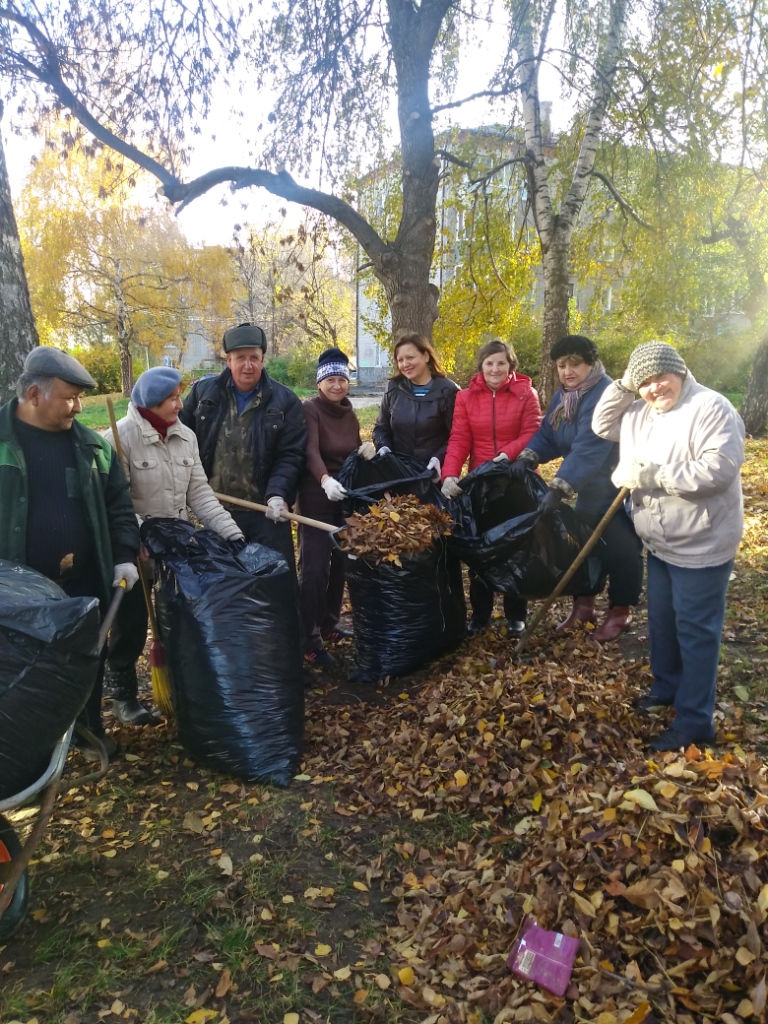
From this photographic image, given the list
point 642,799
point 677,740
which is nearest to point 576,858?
point 642,799

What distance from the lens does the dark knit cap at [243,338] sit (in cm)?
338

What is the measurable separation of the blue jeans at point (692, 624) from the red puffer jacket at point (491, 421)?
1.17m

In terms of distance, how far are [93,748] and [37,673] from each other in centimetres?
139

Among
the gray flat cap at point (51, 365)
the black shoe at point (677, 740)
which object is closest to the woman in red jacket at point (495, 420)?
the black shoe at point (677, 740)

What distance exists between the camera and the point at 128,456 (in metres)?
3.08

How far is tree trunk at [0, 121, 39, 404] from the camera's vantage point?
366cm

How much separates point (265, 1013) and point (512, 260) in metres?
8.34

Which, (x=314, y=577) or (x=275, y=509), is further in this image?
(x=314, y=577)

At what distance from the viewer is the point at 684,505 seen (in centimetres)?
254

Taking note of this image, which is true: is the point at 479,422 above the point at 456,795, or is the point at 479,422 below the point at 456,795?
above

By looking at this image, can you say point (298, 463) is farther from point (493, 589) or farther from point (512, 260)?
point (512, 260)

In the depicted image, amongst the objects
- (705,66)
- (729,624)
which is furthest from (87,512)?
(705,66)

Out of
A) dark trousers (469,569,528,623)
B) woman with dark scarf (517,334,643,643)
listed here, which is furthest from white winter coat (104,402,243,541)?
woman with dark scarf (517,334,643,643)

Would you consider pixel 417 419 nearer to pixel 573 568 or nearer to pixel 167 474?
pixel 573 568
